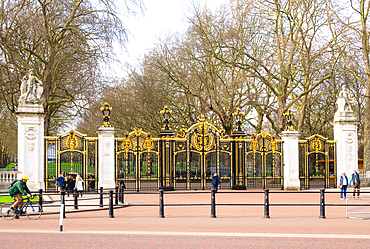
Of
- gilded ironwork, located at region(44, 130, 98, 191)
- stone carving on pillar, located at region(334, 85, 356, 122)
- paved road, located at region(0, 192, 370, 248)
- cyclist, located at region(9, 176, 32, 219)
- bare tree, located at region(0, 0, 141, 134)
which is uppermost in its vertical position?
bare tree, located at region(0, 0, 141, 134)

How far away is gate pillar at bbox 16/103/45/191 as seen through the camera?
21.4m

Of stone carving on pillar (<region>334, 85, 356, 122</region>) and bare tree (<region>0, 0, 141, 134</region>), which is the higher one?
bare tree (<region>0, 0, 141, 134</region>)

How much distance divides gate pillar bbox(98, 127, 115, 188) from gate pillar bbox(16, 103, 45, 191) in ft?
9.75

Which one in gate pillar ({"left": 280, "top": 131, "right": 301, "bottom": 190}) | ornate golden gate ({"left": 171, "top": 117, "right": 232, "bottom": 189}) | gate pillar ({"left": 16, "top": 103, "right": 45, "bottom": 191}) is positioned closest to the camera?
gate pillar ({"left": 16, "top": 103, "right": 45, "bottom": 191})

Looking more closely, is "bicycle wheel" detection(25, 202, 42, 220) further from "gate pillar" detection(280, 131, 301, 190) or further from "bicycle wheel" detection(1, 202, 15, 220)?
"gate pillar" detection(280, 131, 301, 190)

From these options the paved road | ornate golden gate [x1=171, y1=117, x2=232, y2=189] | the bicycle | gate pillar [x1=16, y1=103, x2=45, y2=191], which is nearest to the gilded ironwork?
gate pillar [x1=16, y1=103, x2=45, y2=191]

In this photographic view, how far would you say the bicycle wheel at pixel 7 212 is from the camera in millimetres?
13380

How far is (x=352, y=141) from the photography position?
25422 millimetres

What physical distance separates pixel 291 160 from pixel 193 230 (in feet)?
51.2

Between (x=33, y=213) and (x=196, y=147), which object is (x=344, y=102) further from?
(x=33, y=213)

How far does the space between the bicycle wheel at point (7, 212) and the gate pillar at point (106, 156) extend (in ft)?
29.2

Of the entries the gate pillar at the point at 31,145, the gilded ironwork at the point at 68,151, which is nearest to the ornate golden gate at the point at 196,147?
the gilded ironwork at the point at 68,151

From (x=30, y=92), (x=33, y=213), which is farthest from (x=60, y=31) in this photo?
(x=33, y=213)

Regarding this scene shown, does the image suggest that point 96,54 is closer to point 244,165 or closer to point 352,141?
point 244,165
